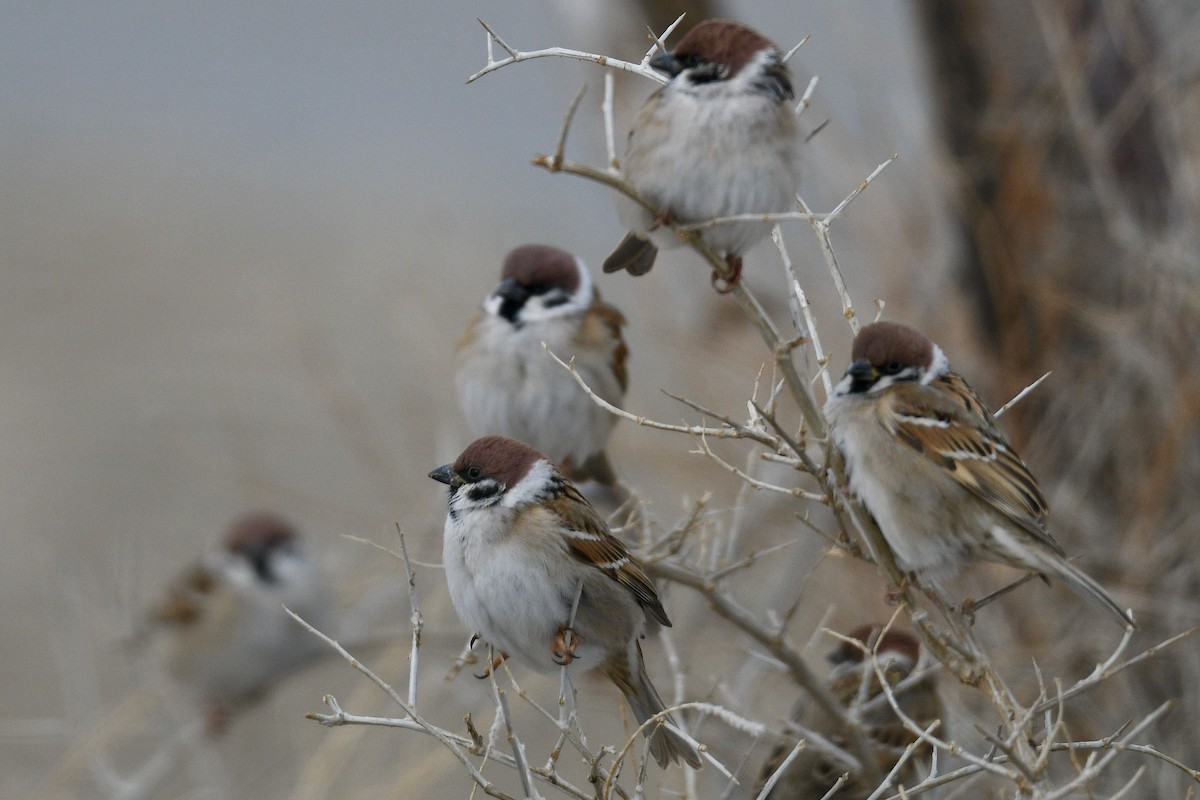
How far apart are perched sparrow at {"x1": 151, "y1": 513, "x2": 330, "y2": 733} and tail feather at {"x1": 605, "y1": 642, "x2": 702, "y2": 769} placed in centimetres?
293

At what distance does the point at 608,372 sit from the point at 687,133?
1.16 m

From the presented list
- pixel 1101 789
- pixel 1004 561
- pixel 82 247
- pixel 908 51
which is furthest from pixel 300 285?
pixel 1004 561

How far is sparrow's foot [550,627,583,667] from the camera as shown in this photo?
2.95 m

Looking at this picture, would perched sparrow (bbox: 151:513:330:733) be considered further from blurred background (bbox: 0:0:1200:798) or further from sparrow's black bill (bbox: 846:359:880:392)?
sparrow's black bill (bbox: 846:359:880:392)

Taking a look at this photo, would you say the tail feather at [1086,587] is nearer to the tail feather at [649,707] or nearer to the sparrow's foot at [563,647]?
the tail feather at [649,707]

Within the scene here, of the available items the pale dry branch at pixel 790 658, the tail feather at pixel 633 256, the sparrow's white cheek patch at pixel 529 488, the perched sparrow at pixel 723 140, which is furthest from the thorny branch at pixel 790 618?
the tail feather at pixel 633 256

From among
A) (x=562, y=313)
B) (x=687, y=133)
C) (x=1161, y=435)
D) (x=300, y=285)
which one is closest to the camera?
(x=687, y=133)

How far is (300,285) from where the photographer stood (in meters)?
12.9

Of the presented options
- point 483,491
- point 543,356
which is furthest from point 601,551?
point 543,356

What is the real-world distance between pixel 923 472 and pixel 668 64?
114 centimetres

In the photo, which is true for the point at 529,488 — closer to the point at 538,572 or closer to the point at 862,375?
the point at 538,572

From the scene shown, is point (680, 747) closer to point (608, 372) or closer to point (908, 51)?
point (608, 372)

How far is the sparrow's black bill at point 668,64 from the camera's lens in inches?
132

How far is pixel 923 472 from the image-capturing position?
313 cm
